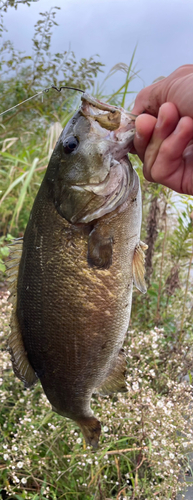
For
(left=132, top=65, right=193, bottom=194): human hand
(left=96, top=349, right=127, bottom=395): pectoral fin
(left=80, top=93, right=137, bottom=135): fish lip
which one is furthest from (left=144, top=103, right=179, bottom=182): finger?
(left=96, top=349, right=127, bottom=395): pectoral fin

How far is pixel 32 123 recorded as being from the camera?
545cm

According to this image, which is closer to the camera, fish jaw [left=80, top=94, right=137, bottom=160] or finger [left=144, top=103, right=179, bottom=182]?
finger [left=144, top=103, right=179, bottom=182]

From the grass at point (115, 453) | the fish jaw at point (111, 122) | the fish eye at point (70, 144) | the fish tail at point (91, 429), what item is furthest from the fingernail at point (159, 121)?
the grass at point (115, 453)

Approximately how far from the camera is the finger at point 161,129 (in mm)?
Result: 896

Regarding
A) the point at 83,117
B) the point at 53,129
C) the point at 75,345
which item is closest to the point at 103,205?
the point at 83,117

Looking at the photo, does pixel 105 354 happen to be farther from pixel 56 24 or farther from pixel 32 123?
pixel 32 123

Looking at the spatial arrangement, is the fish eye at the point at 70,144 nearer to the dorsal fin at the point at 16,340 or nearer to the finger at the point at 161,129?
the finger at the point at 161,129

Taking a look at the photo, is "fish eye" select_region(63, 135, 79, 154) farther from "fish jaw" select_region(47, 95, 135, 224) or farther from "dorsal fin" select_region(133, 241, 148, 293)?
"dorsal fin" select_region(133, 241, 148, 293)

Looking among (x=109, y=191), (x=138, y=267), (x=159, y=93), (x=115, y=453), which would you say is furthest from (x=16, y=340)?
(x=115, y=453)

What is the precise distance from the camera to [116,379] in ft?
4.60

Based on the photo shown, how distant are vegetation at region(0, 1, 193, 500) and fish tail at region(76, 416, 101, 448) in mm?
336

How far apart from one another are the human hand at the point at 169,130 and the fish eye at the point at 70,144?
0.21 meters

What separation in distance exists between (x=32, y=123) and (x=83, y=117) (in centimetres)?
476

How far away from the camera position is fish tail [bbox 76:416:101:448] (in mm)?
1411
